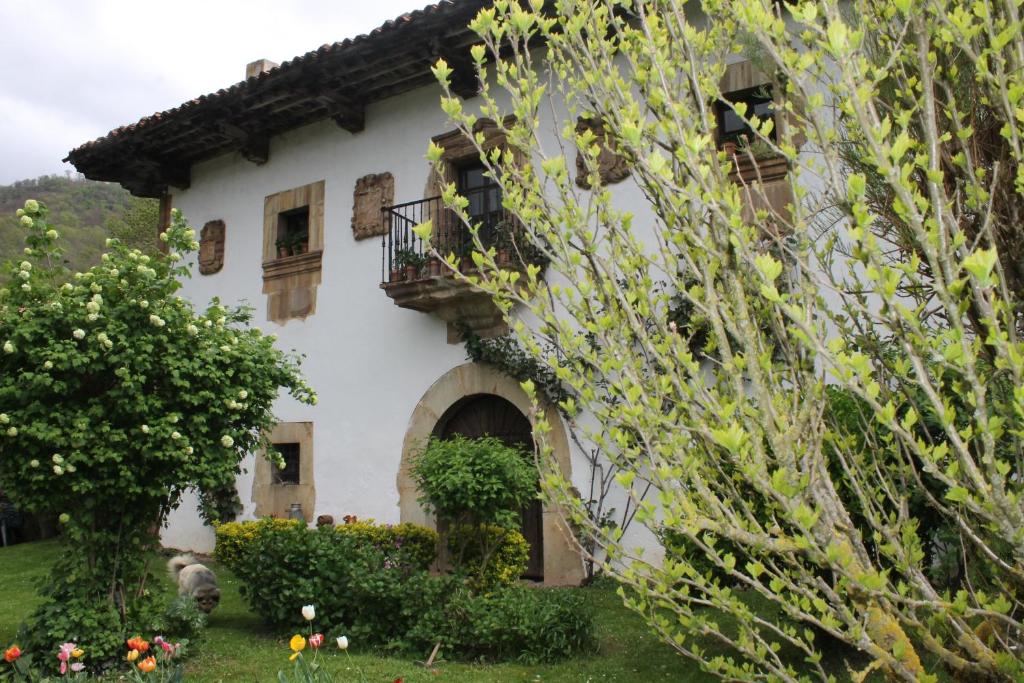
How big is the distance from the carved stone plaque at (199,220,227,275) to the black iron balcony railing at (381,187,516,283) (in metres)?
3.01

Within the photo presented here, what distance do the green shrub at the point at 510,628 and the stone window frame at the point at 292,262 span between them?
5141mm

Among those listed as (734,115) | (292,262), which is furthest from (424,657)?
(292,262)

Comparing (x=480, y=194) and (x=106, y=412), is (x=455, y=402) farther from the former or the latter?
(x=106, y=412)

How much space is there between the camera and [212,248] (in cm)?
1044

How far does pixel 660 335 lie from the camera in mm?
2090

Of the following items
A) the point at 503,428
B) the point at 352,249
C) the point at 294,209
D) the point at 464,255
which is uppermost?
the point at 294,209

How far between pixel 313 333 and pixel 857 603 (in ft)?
26.5

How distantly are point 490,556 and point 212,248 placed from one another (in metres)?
6.36

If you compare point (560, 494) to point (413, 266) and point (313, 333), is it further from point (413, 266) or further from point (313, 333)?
point (313, 333)

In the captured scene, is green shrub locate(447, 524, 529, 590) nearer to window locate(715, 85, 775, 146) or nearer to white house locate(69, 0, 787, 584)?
white house locate(69, 0, 787, 584)

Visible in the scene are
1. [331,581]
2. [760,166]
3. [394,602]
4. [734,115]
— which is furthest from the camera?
[734,115]

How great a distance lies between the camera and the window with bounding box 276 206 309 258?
9727mm

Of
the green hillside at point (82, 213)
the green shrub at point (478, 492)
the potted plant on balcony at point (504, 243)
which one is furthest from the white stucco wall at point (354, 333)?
the green hillside at point (82, 213)

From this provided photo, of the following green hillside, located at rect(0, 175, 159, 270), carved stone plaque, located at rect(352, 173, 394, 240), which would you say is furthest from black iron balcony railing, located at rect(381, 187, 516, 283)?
green hillside, located at rect(0, 175, 159, 270)
